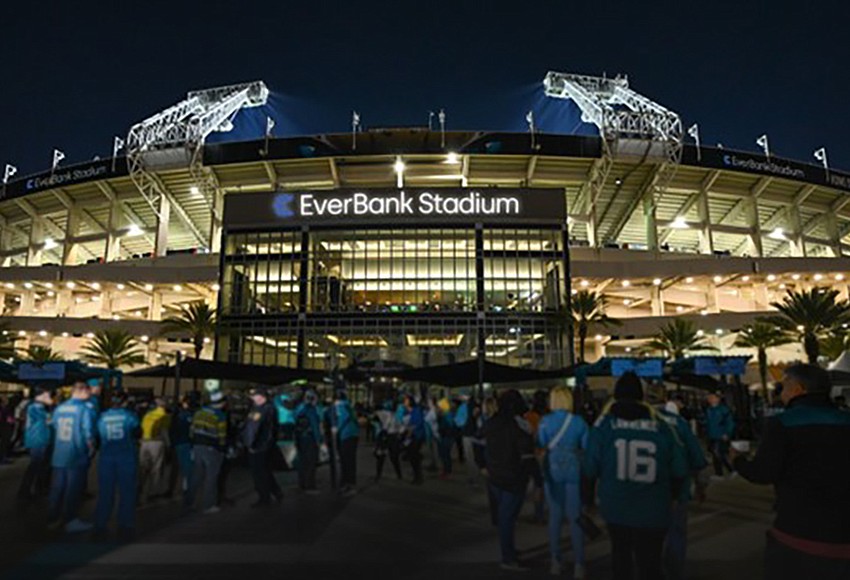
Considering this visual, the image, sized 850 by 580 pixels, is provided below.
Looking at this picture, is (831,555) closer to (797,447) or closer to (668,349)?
(797,447)

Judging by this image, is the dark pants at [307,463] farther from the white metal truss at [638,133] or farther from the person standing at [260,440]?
the white metal truss at [638,133]

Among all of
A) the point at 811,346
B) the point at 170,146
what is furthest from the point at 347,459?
the point at 170,146

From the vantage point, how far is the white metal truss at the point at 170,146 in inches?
1997

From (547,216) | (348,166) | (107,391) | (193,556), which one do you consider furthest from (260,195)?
(193,556)

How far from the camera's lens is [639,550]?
4.01m

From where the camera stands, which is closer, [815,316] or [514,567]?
[514,567]

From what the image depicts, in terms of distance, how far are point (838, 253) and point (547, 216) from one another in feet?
116

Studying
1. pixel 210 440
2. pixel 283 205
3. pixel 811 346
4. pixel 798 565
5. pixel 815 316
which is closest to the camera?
pixel 798 565

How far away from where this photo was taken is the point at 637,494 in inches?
161

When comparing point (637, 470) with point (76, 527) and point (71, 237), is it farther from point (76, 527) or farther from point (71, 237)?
point (71, 237)

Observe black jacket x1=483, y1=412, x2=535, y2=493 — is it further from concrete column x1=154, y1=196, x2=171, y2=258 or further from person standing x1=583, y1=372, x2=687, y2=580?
concrete column x1=154, y1=196, x2=171, y2=258

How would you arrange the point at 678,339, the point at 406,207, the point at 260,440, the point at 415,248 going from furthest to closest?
the point at 415,248, the point at 406,207, the point at 678,339, the point at 260,440

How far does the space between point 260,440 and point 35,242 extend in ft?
205

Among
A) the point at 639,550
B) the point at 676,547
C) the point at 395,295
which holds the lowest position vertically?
the point at 676,547
